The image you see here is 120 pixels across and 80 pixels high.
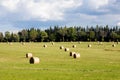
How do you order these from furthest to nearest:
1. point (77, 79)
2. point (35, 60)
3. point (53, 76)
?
point (35, 60) < point (53, 76) < point (77, 79)

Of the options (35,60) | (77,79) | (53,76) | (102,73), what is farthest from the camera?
(35,60)

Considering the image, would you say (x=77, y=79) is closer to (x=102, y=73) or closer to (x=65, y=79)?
(x=65, y=79)

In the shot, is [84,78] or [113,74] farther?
[113,74]

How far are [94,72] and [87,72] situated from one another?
1.90 ft

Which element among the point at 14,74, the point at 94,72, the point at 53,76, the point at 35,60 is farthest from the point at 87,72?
the point at 35,60

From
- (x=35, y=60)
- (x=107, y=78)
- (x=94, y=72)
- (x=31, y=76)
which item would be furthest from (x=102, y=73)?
(x=35, y=60)

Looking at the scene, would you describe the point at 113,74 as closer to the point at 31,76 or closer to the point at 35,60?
the point at 31,76

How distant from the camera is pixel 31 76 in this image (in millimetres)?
28547

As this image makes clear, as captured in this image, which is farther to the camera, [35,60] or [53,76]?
[35,60]

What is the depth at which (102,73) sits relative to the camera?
30469mm

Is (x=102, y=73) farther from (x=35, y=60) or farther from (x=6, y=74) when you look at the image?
(x=35, y=60)

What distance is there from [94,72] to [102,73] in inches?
33.5

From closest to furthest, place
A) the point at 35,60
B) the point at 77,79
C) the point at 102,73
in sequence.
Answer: the point at 77,79 → the point at 102,73 → the point at 35,60

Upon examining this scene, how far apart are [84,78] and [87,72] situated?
394 cm
